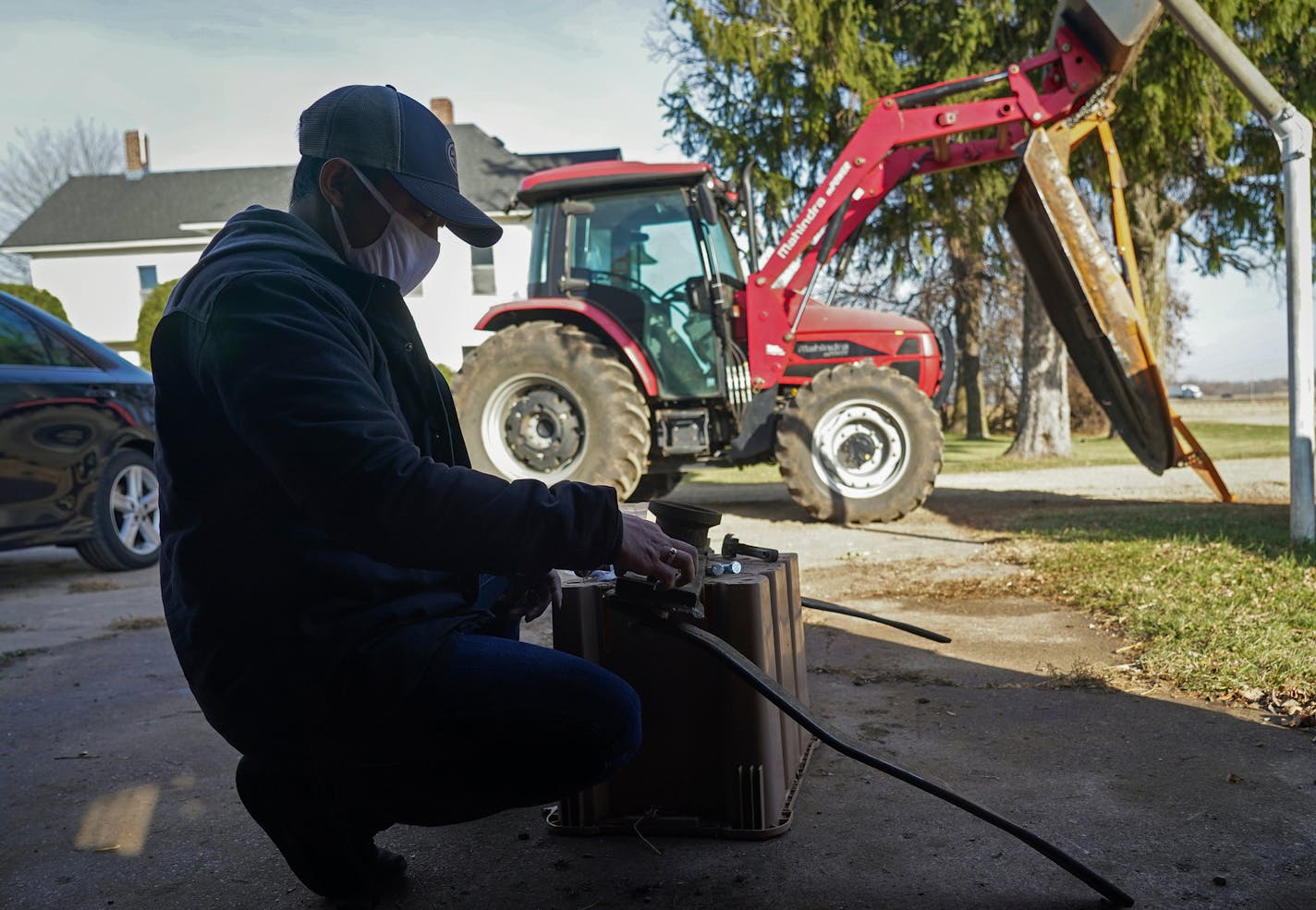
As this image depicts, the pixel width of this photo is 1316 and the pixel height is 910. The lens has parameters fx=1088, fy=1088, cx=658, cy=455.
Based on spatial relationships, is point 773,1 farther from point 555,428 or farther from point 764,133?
point 555,428

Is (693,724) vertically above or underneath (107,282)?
underneath

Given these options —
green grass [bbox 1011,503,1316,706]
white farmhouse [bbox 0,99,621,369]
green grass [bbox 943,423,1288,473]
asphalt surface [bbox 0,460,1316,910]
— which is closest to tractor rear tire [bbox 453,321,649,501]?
green grass [bbox 1011,503,1316,706]

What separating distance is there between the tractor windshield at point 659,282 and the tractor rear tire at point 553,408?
0.36 meters

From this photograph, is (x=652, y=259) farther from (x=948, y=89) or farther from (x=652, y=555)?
(x=652, y=555)

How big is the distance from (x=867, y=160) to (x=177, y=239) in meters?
30.2

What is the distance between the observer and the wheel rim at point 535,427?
29.6 ft

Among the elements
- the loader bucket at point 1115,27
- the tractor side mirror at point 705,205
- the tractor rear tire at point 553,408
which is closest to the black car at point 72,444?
the tractor rear tire at point 553,408

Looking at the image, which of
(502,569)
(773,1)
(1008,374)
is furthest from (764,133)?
(1008,374)

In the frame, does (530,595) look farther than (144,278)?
No

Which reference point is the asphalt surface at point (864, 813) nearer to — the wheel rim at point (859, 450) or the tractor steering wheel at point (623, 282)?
the wheel rim at point (859, 450)

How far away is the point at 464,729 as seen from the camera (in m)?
2.14

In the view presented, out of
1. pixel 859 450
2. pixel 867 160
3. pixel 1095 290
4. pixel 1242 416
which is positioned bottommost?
→ pixel 1242 416

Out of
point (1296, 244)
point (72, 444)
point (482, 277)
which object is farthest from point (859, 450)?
point (482, 277)

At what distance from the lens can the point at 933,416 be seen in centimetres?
861
